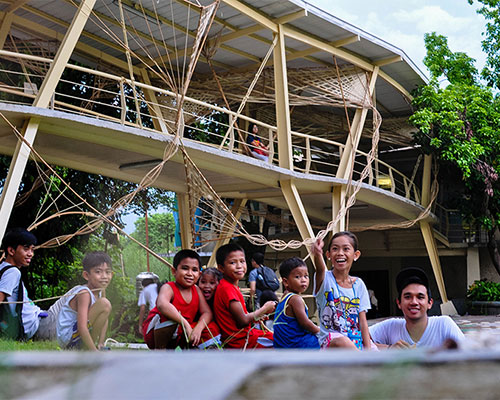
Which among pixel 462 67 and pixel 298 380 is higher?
pixel 462 67

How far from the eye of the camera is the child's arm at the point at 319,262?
416 cm

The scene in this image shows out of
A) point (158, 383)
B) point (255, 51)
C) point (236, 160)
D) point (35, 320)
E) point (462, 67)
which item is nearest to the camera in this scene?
point (158, 383)

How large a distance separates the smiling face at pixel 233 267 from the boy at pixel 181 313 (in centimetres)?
26

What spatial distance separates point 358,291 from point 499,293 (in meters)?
12.3

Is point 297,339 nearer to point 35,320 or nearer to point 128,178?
point 35,320

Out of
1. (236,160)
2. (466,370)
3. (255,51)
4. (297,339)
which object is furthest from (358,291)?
(255,51)

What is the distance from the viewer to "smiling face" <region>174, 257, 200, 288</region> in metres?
4.55

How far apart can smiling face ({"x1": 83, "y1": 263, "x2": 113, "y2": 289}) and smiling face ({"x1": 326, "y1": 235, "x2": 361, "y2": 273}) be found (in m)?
1.67

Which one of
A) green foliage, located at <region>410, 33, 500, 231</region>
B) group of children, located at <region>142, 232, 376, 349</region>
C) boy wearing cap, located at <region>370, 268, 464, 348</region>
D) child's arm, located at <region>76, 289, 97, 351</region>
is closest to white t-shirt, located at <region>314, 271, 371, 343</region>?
group of children, located at <region>142, 232, 376, 349</region>

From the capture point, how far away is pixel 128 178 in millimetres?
10875

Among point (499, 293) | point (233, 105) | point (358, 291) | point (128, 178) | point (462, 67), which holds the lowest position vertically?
point (499, 293)

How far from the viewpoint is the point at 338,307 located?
422 cm

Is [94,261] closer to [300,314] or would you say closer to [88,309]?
[88,309]

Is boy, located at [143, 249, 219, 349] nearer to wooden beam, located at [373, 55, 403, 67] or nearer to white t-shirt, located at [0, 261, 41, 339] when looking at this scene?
white t-shirt, located at [0, 261, 41, 339]
